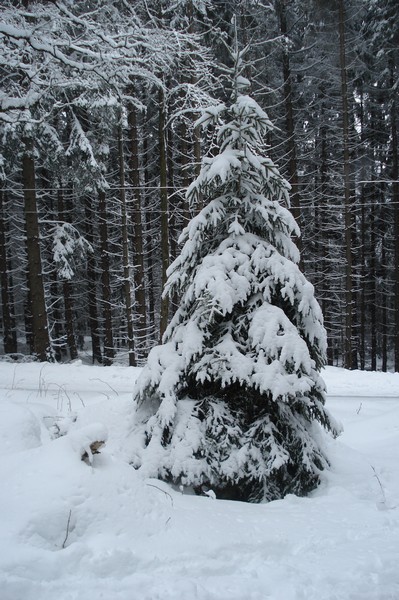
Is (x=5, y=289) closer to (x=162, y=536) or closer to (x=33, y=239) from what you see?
(x=33, y=239)

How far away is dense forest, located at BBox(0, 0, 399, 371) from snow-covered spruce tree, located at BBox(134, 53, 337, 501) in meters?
1.08

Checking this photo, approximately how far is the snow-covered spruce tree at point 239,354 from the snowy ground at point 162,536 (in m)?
0.32

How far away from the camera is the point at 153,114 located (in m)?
17.8

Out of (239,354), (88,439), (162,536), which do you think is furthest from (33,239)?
(162,536)

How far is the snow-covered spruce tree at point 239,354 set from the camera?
391 centimetres

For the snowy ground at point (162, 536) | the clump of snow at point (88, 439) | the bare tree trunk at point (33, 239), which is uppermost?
the bare tree trunk at point (33, 239)

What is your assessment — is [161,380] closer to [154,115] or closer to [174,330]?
[174,330]

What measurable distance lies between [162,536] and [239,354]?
1754mm

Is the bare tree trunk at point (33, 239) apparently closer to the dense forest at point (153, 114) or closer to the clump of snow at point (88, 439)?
the dense forest at point (153, 114)

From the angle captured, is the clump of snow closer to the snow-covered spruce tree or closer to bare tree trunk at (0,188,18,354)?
the snow-covered spruce tree

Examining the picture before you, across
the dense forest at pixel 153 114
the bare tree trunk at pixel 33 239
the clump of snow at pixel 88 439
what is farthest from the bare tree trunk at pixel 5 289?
the clump of snow at pixel 88 439

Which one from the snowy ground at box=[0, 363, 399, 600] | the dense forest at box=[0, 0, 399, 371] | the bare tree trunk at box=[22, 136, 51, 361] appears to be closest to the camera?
the snowy ground at box=[0, 363, 399, 600]

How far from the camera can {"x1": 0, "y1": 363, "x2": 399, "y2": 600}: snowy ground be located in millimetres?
2412

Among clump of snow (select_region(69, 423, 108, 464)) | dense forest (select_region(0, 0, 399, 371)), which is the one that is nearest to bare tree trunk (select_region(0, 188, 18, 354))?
dense forest (select_region(0, 0, 399, 371))
